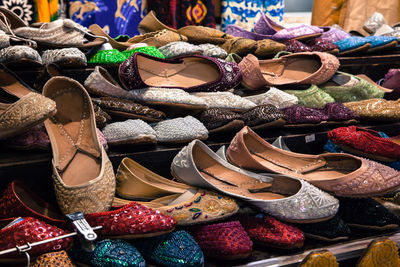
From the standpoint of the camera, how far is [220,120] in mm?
1179

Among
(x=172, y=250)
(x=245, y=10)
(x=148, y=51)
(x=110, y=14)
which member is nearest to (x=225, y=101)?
(x=148, y=51)

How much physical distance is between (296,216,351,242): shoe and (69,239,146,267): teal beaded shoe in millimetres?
407

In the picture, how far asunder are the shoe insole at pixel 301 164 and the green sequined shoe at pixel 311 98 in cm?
30

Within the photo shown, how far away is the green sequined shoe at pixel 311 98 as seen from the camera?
1428mm

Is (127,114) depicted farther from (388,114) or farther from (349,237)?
(388,114)

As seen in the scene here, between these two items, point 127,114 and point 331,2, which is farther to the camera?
point 331,2

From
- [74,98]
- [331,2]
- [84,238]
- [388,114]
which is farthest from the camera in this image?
[331,2]

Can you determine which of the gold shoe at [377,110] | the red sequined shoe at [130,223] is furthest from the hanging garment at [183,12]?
the red sequined shoe at [130,223]

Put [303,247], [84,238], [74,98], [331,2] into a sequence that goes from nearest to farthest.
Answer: [84,238]
[303,247]
[74,98]
[331,2]

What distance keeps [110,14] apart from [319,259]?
169cm

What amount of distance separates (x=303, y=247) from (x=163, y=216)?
357mm

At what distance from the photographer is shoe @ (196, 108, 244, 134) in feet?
3.86

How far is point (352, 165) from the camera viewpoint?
1.12 meters

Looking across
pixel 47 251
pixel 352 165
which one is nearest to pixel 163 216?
pixel 47 251
